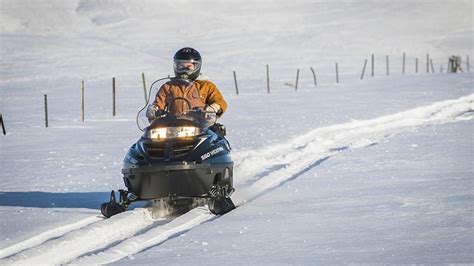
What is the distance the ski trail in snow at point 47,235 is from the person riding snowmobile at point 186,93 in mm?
1595

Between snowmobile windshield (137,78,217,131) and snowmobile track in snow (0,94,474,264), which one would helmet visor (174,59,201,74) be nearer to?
snowmobile windshield (137,78,217,131)

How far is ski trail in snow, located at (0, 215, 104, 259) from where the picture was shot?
26.9 ft

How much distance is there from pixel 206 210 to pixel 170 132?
892mm

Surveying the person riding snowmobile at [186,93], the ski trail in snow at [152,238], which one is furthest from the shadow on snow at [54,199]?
the ski trail in snow at [152,238]

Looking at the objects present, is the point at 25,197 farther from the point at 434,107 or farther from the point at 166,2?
the point at 166,2

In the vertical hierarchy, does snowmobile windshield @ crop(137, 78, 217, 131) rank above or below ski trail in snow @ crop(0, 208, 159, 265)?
above

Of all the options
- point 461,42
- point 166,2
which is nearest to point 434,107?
point 461,42

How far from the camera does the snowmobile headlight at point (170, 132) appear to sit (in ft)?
34.4

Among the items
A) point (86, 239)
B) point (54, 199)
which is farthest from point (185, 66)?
A: point (86, 239)

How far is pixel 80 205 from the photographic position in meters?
11.3

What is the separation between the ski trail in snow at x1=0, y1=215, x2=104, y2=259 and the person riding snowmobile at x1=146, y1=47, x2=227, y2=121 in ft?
5.23

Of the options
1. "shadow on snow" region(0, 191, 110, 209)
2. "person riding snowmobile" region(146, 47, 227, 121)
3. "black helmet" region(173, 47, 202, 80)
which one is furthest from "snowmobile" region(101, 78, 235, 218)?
"shadow on snow" region(0, 191, 110, 209)

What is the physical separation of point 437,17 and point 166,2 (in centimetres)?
2841

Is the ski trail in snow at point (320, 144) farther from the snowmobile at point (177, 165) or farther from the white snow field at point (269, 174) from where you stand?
the snowmobile at point (177, 165)
